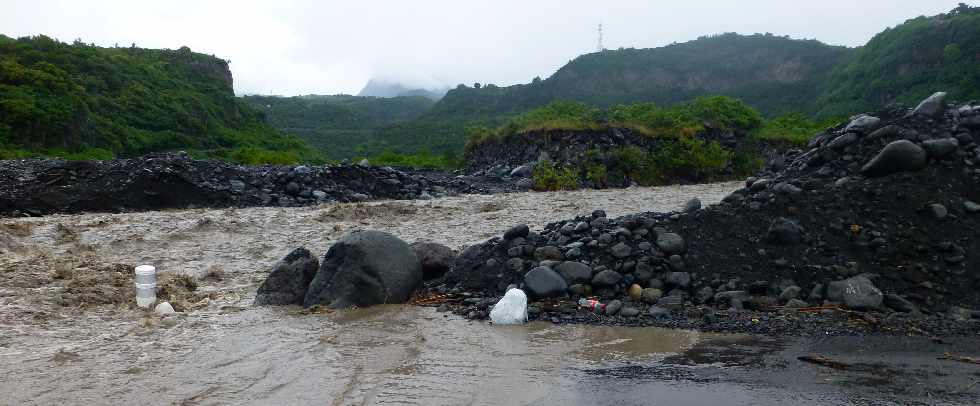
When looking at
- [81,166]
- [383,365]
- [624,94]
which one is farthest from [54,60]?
[624,94]

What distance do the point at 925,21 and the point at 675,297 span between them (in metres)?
46.1

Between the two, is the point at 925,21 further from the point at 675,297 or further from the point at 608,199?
the point at 675,297

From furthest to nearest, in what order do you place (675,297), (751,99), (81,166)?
(751,99)
(81,166)
(675,297)

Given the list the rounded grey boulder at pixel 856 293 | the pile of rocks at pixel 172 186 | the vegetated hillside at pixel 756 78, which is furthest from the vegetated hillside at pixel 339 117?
the rounded grey boulder at pixel 856 293

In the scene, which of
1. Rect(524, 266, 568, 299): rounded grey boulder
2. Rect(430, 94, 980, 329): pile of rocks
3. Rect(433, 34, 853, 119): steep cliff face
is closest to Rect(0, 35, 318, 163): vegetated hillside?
Rect(433, 34, 853, 119): steep cliff face

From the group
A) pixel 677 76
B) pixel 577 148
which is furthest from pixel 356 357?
pixel 677 76

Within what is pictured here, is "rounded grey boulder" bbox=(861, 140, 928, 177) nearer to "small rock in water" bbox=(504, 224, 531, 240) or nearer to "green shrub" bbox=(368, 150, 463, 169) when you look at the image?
"small rock in water" bbox=(504, 224, 531, 240)

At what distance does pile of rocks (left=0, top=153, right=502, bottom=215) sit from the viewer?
43.2 ft

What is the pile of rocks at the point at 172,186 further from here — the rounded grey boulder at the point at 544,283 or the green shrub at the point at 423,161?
the rounded grey boulder at the point at 544,283

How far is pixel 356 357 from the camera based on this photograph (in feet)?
17.2

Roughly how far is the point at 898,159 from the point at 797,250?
1.58 m

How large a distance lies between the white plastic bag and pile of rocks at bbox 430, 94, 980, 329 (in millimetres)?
179

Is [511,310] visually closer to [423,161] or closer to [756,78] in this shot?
[423,161]

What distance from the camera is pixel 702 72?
2490 inches
